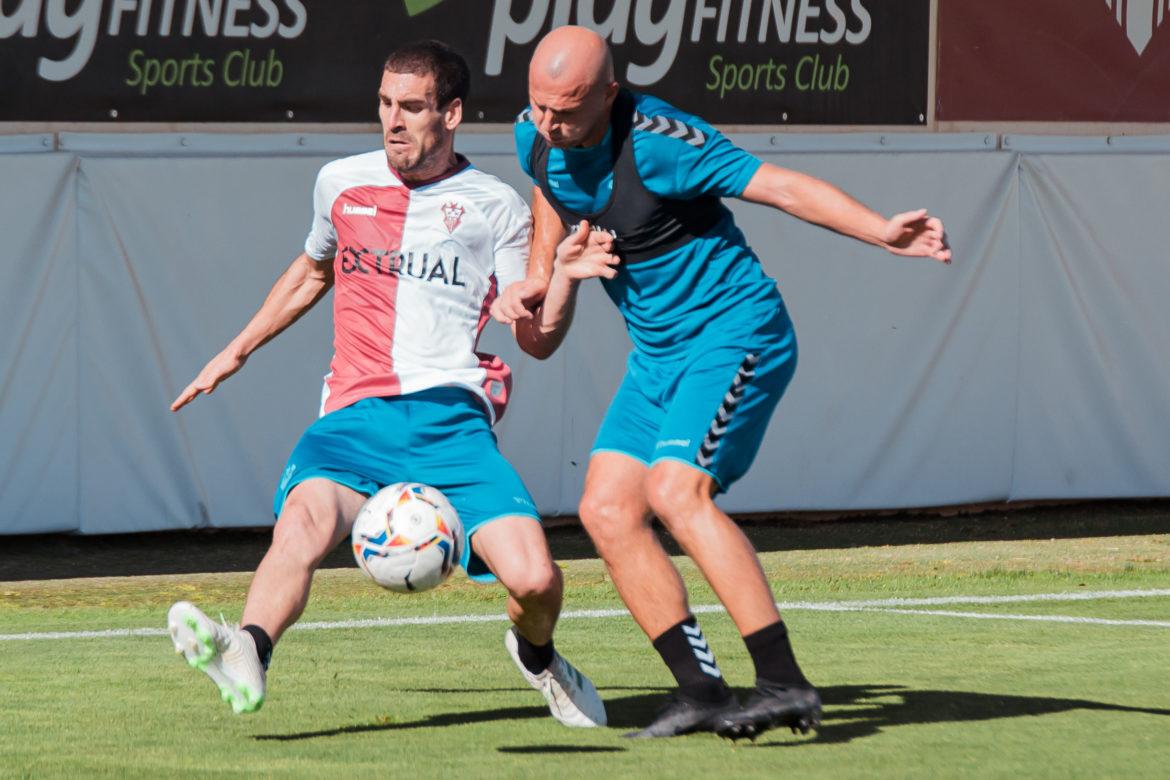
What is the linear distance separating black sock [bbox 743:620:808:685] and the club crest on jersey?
160 centimetres

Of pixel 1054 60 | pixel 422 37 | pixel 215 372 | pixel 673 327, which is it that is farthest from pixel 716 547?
pixel 1054 60

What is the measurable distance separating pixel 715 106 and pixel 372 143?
6.85 feet

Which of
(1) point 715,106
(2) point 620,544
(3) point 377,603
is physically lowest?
(3) point 377,603

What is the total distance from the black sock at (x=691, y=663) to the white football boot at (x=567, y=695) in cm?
45

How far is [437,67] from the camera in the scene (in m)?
6.18

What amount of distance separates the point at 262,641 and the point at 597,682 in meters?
1.93

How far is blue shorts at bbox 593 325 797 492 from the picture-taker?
577 cm

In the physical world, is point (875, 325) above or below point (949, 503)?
above

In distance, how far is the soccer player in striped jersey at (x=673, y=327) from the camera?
5.63 m

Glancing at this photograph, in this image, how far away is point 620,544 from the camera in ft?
19.2

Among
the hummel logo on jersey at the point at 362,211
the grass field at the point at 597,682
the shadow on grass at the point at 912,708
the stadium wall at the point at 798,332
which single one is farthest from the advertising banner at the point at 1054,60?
the hummel logo on jersey at the point at 362,211

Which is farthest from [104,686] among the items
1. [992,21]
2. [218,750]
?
[992,21]

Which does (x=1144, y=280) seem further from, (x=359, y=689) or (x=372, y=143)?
(x=359, y=689)

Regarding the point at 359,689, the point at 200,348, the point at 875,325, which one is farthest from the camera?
the point at 875,325
